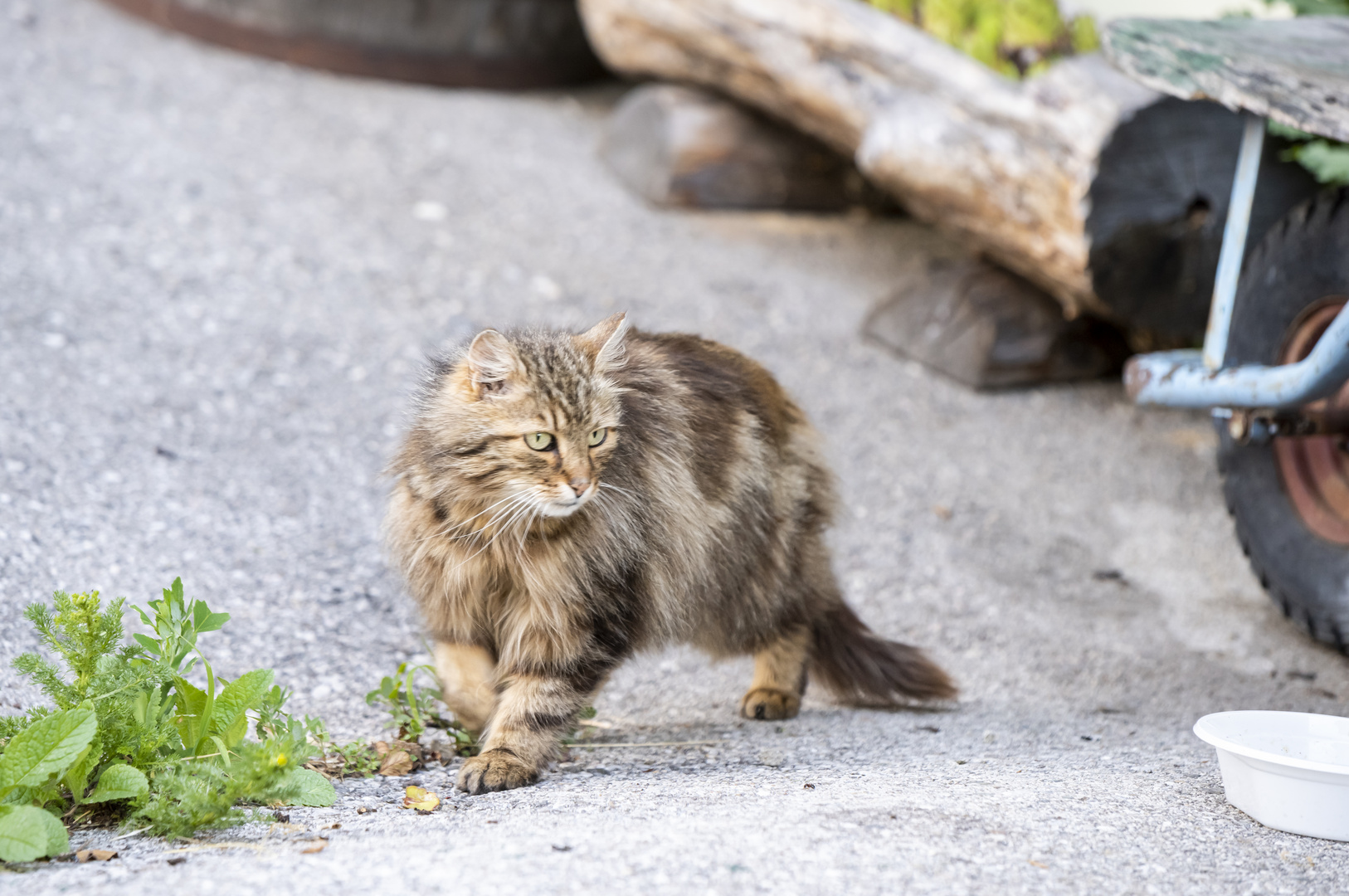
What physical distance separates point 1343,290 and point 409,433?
2.82 meters

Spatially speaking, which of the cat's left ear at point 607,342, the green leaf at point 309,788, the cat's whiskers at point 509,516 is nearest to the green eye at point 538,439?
the cat's whiskers at point 509,516

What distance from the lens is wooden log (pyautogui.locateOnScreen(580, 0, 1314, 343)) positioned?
498 cm

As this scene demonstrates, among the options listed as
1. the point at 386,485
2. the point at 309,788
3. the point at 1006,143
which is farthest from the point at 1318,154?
the point at 309,788

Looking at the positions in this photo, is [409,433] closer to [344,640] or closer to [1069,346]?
[344,640]

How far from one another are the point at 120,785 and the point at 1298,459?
3.63 metres

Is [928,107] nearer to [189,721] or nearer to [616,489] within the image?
[616,489]

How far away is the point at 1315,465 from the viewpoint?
4.01 meters

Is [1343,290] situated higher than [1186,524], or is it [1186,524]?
[1343,290]

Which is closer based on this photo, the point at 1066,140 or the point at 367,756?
the point at 367,756

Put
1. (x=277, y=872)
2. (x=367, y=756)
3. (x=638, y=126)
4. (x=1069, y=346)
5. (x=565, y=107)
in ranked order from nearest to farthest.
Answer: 1. (x=277, y=872)
2. (x=367, y=756)
3. (x=1069, y=346)
4. (x=638, y=126)
5. (x=565, y=107)

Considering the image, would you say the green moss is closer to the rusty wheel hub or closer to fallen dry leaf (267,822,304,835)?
the rusty wheel hub

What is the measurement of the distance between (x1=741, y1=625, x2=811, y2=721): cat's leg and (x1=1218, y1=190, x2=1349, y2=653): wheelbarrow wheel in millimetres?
1637

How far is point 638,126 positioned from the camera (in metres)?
7.15

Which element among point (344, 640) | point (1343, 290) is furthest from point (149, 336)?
point (1343, 290)
